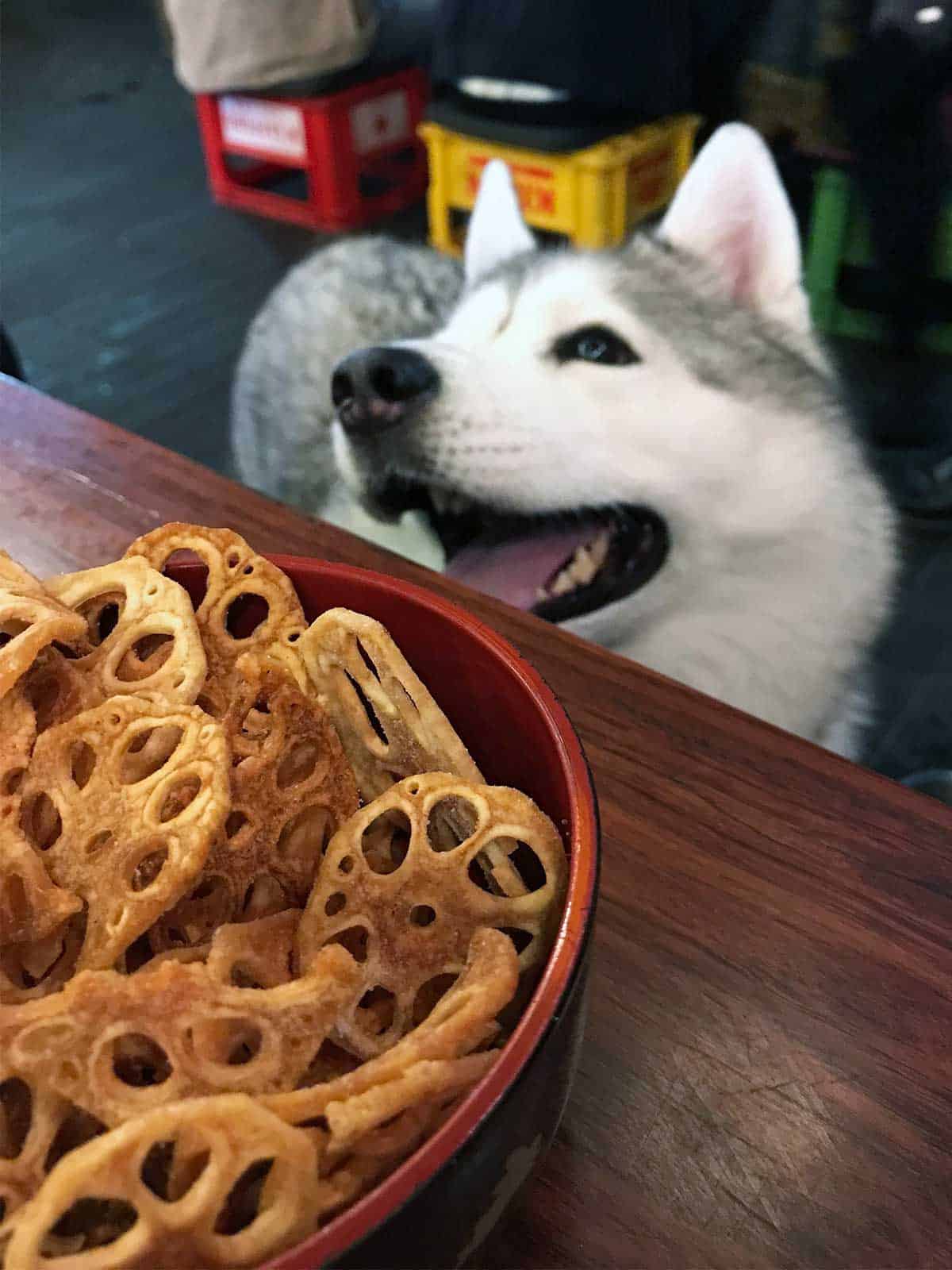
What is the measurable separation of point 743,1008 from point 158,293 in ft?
7.61

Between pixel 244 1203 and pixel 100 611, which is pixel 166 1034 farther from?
pixel 100 611

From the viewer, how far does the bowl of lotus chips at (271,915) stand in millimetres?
224

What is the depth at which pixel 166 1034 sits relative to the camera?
24 centimetres

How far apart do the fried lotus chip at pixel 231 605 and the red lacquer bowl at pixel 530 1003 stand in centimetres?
1

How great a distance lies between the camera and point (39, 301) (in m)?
2.33

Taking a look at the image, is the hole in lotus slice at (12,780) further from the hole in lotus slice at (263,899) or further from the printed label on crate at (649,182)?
the printed label on crate at (649,182)

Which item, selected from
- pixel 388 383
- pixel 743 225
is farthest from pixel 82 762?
pixel 743 225

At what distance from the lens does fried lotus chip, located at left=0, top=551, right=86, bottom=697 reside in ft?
1.04

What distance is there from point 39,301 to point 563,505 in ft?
5.93

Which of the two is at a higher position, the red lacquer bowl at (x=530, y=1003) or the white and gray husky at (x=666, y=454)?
the red lacquer bowl at (x=530, y=1003)

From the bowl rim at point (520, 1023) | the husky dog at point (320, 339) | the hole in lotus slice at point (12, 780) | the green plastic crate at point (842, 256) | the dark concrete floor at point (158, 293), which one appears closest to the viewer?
the bowl rim at point (520, 1023)

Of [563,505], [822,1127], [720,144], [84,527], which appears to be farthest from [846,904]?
[720,144]

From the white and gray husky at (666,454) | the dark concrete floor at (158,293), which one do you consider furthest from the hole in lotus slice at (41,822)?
the dark concrete floor at (158,293)

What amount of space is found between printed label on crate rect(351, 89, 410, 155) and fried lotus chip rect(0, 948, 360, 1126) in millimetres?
2482
